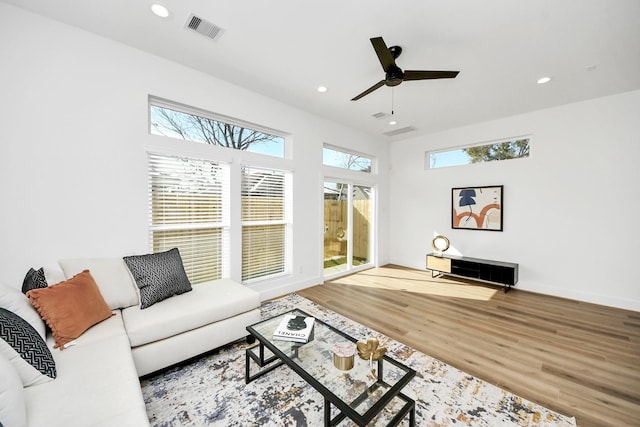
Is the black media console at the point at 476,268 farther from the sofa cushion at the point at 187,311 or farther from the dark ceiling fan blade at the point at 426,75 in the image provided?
the sofa cushion at the point at 187,311

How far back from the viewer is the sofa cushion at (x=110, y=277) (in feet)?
6.86

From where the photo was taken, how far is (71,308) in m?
→ 1.70

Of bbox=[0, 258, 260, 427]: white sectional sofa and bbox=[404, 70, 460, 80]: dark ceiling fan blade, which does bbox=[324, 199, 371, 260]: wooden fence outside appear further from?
bbox=[404, 70, 460, 80]: dark ceiling fan blade

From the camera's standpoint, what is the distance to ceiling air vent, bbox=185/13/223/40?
215 cm

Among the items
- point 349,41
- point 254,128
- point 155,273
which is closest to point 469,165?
point 349,41

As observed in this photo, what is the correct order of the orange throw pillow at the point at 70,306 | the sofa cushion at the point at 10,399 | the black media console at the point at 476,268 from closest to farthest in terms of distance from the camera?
the sofa cushion at the point at 10,399, the orange throw pillow at the point at 70,306, the black media console at the point at 476,268

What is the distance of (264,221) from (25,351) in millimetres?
2618

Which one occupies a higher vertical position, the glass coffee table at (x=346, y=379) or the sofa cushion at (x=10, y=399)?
the sofa cushion at (x=10, y=399)

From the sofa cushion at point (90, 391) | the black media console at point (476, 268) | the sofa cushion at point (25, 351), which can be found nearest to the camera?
the sofa cushion at point (90, 391)

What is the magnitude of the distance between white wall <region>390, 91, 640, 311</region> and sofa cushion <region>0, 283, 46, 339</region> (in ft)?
18.5

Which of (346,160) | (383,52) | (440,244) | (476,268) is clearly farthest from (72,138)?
(476,268)

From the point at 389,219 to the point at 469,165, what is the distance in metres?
2.04

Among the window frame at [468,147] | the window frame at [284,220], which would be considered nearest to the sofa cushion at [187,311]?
the window frame at [284,220]

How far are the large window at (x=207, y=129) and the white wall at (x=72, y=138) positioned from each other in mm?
167
